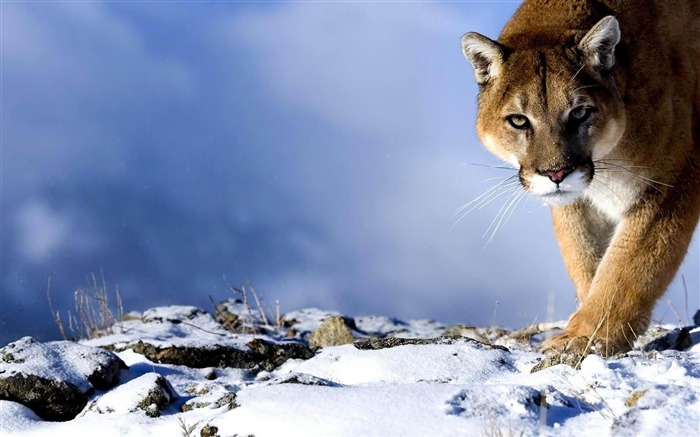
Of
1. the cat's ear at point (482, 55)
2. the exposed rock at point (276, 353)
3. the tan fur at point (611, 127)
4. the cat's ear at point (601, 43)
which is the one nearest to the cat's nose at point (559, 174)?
the tan fur at point (611, 127)

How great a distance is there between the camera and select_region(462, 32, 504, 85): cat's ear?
7176 millimetres

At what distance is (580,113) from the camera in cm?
673

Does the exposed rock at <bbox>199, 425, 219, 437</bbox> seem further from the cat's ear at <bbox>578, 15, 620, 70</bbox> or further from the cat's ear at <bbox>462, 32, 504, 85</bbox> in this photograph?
Answer: the cat's ear at <bbox>578, 15, 620, 70</bbox>

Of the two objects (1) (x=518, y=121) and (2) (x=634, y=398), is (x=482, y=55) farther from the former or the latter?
(2) (x=634, y=398)

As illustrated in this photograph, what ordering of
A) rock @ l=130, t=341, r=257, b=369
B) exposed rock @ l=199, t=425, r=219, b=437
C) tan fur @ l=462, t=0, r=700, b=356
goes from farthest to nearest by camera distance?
1. rock @ l=130, t=341, r=257, b=369
2. tan fur @ l=462, t=0, r=700, b=356
3. exposed rock @ l=199, t=425, r=219, b=437

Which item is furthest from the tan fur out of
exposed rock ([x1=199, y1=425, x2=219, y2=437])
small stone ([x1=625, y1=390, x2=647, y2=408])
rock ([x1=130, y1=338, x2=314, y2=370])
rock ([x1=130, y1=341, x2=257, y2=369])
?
exposed rock ([x1=199, y1=425, x2=219, y2=437])

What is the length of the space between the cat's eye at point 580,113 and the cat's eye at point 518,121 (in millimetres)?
348

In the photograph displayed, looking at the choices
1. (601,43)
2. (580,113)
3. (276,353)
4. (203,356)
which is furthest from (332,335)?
(601,43)

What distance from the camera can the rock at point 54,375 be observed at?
6.25 metres

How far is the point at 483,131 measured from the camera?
24.5 ft

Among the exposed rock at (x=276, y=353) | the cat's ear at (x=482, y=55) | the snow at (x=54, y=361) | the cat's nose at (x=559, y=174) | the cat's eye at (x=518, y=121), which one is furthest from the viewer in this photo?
the exposed rock at (x=276, y=353)

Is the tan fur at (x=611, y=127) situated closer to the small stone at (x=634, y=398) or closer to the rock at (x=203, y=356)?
the small stone at (x=634, y=398)

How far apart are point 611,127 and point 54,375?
15.5 feet

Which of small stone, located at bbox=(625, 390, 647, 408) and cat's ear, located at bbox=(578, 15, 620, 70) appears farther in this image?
cat's ear, located at bbox=(578, 15, 620, 70)
